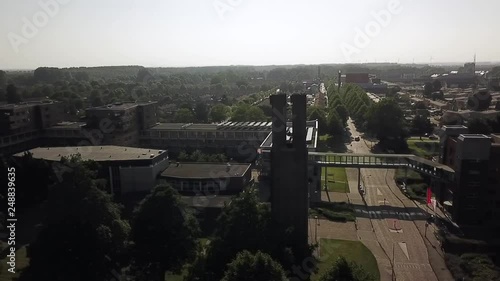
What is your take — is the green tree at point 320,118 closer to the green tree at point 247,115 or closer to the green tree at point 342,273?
the green tree at point 247,115

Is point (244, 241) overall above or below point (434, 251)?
above

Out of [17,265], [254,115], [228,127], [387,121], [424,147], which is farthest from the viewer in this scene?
[254,115]

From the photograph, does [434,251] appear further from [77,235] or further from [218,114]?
[218,114]

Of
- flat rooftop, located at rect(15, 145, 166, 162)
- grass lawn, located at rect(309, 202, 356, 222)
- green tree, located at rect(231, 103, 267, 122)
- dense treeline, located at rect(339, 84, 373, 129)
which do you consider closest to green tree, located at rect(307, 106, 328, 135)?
dense treeline, located at rect(339, 84, 373, 129)

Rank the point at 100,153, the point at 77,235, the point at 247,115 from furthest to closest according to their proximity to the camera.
Result: 1. the point at 247,115
2. the point at 100,153
3. the point at 77,235

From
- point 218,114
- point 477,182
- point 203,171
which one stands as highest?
point 218,114

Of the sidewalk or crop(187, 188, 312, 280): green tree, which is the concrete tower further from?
the sidewalk

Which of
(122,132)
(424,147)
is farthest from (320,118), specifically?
(122,132)

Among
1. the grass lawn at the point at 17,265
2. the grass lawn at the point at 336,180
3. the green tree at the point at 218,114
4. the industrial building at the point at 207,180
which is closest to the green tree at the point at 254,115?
the green tree at the point at 218,114
